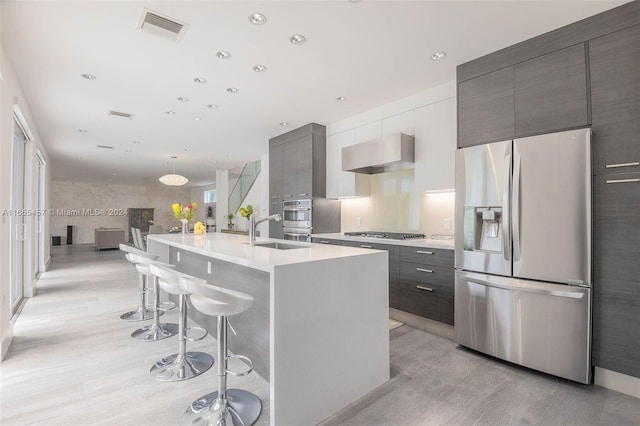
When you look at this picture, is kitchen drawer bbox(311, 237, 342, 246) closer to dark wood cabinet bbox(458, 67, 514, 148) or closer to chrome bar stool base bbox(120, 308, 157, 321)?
dark wood cabinet bbox(458, 67, 514, 148)

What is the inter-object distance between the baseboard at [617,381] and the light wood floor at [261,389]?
6 cm

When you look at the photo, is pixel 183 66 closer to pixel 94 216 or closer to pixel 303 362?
pixel 303 362

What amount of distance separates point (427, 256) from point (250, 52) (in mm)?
2600

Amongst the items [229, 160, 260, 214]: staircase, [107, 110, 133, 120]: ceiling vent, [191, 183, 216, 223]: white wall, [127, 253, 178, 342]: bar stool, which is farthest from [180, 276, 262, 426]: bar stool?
[191, 183, 216, 223]: white wall

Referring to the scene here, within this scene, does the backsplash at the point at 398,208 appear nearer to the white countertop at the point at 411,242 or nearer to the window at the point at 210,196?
the white countertop at the point at 411,242

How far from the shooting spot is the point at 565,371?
2.30 meters

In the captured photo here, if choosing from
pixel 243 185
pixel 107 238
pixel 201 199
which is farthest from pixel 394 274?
pixel 201 199

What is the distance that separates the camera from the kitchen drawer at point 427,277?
309cm

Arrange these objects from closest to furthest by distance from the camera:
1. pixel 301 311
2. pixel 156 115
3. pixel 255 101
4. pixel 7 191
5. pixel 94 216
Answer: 1. pixel 301 311
2. pixel 7 191
3. pixel 255 101
4. pixel 156 115
5. pixel 94 216

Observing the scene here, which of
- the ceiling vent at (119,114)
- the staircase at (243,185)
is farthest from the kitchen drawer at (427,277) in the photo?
the staircase at (243,185)

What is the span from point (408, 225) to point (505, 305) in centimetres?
172

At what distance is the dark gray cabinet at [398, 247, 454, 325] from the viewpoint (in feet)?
10.1

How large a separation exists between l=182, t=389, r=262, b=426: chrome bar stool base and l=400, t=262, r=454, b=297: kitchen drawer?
6.51ft

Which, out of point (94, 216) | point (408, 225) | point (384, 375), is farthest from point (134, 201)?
point (384, 375)
